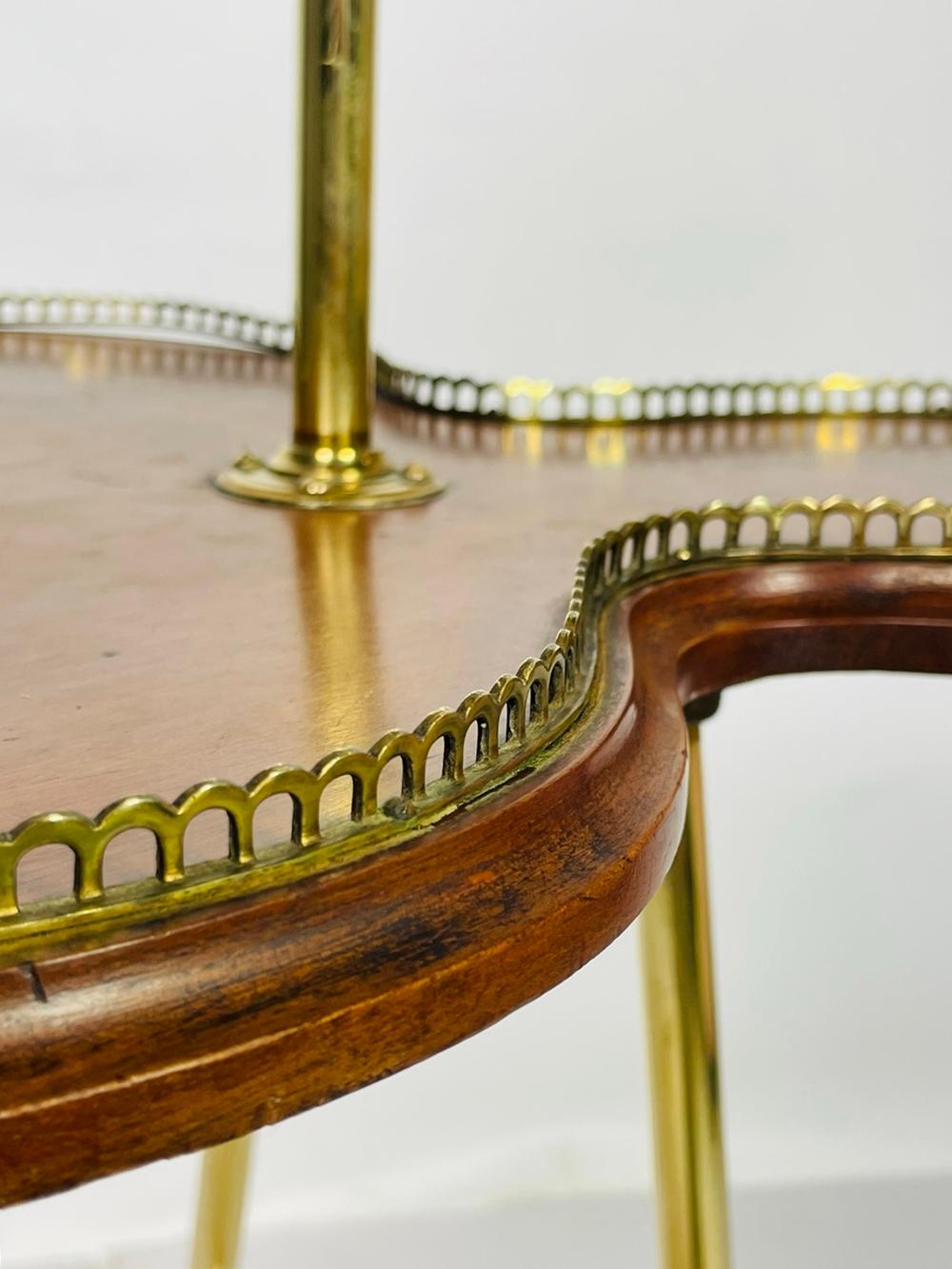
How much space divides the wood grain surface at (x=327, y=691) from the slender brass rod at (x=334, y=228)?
0.18ft

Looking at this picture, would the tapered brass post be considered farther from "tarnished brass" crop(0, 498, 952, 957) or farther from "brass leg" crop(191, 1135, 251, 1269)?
"brass leg" crop(191, 1135, 251, 1269)

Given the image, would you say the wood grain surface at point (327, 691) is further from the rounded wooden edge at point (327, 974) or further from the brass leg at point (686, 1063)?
the brass leg at point (686, 1063)

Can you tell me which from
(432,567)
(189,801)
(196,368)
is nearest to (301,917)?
(189,801)

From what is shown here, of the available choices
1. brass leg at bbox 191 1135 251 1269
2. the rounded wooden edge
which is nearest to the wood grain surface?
the rounded wooden edge

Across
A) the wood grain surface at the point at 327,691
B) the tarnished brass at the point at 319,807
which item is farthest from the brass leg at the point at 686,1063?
the tarnished brass at the point at 319,807

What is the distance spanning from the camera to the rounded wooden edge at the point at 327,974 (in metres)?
0.26

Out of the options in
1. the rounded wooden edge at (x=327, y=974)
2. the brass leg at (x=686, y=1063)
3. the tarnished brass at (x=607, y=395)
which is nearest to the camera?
the rounded wooden edge at (x=327, y=974)

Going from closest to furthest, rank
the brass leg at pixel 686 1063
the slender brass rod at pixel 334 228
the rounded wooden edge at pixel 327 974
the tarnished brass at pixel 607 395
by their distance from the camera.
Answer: the rounded wooden edge at pixel 327 974
the slender brass rod at pixel 334 228
the brass leg at pixel 686 1063
the tarnished brass at pixel 607 395

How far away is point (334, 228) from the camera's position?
632 millimetres

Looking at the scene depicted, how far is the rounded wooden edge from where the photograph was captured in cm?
26

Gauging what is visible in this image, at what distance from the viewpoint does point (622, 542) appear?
53 centimetres

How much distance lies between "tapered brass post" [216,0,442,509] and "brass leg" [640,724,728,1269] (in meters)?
0.21

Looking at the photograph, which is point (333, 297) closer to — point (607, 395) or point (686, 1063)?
point (607, 395)

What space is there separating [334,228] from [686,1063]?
0.40 metres
